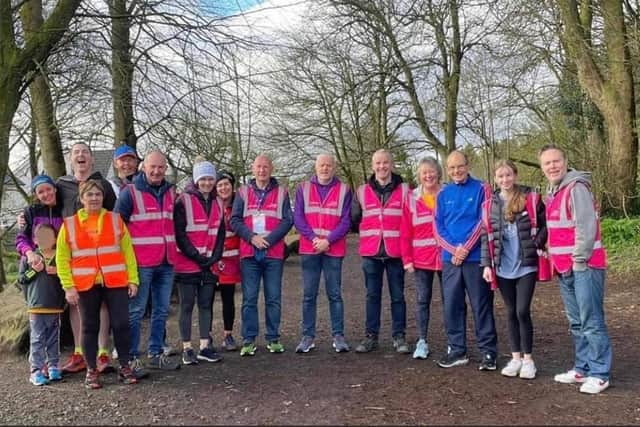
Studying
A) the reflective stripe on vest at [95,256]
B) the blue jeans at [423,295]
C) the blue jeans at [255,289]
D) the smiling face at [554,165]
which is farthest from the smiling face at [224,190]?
the smiling face at [554,165]

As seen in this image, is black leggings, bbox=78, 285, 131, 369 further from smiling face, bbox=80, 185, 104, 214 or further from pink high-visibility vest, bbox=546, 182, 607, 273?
pink high-visibility vest, bbox=546, 182, 607, 273

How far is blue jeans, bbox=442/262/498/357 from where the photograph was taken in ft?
17.1

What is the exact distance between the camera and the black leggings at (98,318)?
4906 millimetres

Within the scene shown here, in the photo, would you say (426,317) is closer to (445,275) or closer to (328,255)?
(445,275)

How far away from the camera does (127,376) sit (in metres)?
5.00

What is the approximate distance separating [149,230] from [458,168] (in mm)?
2792

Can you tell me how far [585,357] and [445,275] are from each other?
1300mm

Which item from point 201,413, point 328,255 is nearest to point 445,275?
point 328,255

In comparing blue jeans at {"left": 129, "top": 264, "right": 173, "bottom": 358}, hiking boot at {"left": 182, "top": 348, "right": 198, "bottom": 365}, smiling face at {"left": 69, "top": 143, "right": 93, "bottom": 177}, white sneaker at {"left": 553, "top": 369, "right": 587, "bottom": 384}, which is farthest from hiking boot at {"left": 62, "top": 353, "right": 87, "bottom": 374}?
white sneaker at {"left": 553, "top": 369, "right": 587, "bottom": 384}

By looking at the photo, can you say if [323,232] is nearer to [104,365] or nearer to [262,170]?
[262,170]

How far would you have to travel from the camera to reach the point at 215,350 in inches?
245

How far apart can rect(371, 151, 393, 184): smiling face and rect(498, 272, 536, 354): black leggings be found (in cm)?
149

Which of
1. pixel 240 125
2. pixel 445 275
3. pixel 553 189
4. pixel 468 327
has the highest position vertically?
pixel 240 125

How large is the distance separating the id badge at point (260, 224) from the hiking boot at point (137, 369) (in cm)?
161
